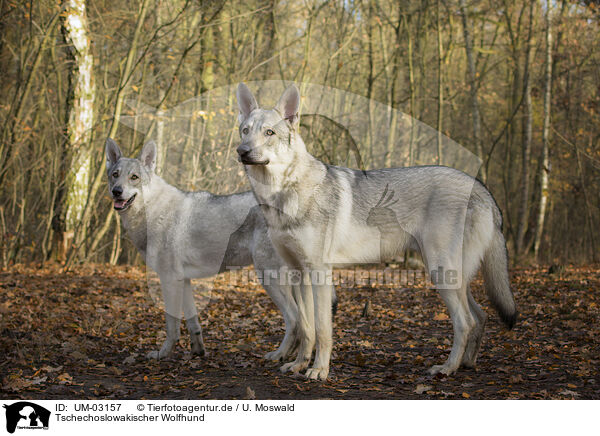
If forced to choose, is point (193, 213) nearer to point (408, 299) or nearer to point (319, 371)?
point (319, 371)

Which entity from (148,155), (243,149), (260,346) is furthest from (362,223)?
(148,155)

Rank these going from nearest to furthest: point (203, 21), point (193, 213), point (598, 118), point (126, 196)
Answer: point (126, 196)
point (193, 213)
point (203, 21)
point (598, 118)

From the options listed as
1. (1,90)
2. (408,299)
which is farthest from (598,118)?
(1,90)

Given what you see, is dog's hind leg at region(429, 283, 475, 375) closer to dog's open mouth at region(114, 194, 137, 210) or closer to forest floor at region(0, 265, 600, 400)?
forest floor at region(0, 265, 600, 400)

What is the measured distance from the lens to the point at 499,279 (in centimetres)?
508

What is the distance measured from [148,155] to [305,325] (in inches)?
96.5

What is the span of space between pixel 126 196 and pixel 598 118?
51.4 ft

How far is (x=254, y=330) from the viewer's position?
723 centimetres

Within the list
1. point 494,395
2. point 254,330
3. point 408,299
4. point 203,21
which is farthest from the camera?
point 203,21

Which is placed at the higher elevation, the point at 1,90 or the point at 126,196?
the point at 1,90

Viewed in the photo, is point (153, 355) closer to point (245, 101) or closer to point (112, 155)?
point (112, 155)

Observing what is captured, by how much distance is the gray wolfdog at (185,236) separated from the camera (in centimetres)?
551

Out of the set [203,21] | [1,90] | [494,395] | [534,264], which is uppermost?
[203,21]

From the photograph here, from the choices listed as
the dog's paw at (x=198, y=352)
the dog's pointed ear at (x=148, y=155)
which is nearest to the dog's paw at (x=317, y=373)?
the dog's paw at (x=198, y=352)
